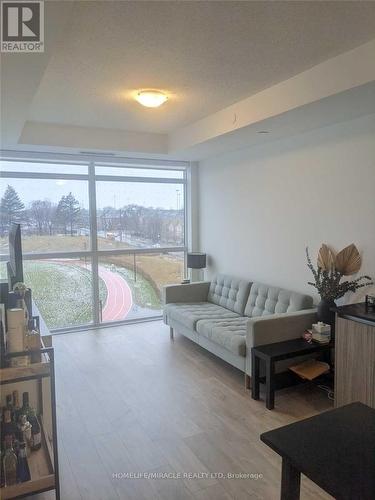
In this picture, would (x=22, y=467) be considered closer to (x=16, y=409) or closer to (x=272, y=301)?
(x=16, y=409)

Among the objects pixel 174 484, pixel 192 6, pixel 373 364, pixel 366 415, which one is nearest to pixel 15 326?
pixel 174 484

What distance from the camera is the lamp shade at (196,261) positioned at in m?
5.73

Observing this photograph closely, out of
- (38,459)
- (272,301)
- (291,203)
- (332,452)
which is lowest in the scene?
(38,459)

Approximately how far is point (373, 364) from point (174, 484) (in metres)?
1.67

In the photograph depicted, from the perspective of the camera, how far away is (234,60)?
269 cm

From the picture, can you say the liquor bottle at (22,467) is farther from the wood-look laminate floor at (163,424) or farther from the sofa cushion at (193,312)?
the sofa cushion at (193,312)

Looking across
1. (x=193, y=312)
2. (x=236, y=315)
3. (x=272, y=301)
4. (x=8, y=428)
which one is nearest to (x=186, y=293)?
(x=193, y=312)

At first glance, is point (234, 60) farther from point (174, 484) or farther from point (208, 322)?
point (174, 484)

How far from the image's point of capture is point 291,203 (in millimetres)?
4230

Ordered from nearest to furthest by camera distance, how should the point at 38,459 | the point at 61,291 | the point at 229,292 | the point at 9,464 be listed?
the point at 9,464 → the point at 38,459 → the point at 229,292 → the point at 61,291

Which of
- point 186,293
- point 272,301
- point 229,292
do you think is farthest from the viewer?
point 186,293

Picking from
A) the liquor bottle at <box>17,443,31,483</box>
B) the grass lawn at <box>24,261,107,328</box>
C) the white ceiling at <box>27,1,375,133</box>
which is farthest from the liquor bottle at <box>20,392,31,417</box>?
the grass lawn at <box>24,261,107,328</box>

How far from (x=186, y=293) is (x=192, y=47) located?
3.39 meters

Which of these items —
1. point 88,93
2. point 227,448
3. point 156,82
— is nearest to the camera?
point 227,448
